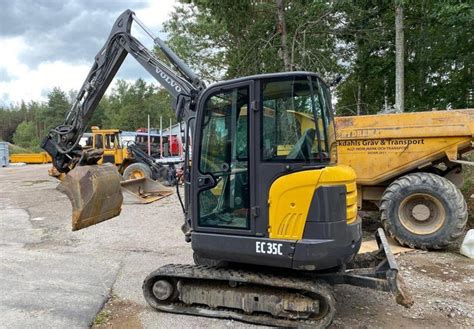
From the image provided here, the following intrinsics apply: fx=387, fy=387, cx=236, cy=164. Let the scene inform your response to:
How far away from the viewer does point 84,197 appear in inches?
183

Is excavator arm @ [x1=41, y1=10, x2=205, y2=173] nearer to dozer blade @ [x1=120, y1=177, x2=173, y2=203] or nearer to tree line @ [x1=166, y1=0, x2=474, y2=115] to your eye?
dozer blade @ [x1=120, y1=177, x2=173, y2=203]

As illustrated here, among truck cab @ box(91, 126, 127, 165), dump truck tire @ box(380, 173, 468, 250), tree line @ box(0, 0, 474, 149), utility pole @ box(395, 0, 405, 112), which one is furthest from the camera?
truck cab @ box(91, 126, 127, 165)

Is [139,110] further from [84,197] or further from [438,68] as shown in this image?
[84,197]

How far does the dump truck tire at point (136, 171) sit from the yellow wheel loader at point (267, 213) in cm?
1018

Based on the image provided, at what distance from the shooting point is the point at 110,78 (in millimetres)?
6859

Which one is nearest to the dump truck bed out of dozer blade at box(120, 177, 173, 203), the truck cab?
dozer blade at box(120, 177, 173, 203)

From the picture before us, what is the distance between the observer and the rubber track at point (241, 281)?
11.2 ft

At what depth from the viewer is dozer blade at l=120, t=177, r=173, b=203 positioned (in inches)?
415

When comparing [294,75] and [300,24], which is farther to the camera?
[300,24]

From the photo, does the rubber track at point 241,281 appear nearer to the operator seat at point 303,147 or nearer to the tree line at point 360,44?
the operator seat at point 303,147

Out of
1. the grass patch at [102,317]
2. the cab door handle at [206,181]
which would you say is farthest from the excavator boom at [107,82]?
the grass patch at [102,317]

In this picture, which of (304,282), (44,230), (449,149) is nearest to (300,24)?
(449,149)

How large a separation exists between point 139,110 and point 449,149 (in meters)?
55.2

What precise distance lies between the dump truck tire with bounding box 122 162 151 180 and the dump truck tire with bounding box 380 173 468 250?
9536 millimetres
